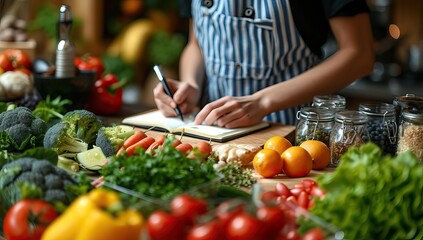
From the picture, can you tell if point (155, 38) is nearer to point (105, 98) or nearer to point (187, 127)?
point (105, 98)

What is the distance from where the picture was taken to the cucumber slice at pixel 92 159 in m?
1.66

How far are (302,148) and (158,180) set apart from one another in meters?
0.56

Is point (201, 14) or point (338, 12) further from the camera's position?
point (201, 14)

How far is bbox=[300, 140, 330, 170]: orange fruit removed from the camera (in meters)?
1.75

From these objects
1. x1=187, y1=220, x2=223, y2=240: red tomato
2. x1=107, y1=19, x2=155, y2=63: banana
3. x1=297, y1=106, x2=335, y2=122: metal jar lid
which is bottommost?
x1=107, y1=19, x2=155, y2=63: banana

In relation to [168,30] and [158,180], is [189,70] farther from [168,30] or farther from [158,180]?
[168,30]

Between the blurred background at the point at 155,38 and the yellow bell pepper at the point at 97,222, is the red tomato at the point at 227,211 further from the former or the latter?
the blurred background at the point at 155,38

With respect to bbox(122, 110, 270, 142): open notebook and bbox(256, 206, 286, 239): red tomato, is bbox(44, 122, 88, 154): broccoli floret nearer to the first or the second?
bbox(122, 110, 270, 142): open notebook

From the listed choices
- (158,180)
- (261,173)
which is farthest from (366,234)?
(261,173)

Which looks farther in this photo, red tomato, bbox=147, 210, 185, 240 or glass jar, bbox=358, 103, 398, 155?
glass jar, bbox=358, 103, 398, 155

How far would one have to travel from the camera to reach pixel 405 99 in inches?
73.7

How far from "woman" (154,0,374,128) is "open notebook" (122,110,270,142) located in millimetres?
25

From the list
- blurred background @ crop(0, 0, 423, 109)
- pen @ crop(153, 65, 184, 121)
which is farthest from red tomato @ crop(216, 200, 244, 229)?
blurred background @ crop(0, 0, 423, 109)

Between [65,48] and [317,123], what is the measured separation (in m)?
0.96
